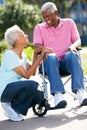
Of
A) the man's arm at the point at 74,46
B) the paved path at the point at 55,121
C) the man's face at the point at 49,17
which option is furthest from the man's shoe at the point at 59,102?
the man's face at the point at 49,17

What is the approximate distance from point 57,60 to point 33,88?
0.52 m

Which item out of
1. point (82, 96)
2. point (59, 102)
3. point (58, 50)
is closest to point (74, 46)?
point (58, 50)

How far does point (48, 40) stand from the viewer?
8008mm

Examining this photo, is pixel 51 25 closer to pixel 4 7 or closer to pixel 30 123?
pixel 30 123

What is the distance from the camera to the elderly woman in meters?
7.23

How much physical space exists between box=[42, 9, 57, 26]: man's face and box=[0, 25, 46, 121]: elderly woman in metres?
0.60

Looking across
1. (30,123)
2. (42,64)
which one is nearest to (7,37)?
(42,64)

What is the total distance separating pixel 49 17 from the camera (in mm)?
7832

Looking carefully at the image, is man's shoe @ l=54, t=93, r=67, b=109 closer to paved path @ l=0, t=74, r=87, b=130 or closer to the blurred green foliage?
paved path @ l=0, t=74, r=87, b=130

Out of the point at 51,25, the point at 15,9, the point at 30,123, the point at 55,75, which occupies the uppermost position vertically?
the point at 51,25

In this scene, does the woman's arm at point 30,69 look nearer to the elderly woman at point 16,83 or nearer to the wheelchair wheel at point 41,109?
the elderly woman at point 16,83

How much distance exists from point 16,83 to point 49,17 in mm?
1224

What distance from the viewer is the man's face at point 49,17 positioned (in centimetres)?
779

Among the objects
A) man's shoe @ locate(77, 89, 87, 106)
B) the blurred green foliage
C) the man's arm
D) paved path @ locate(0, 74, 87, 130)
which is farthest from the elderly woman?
the blurred green foliage
